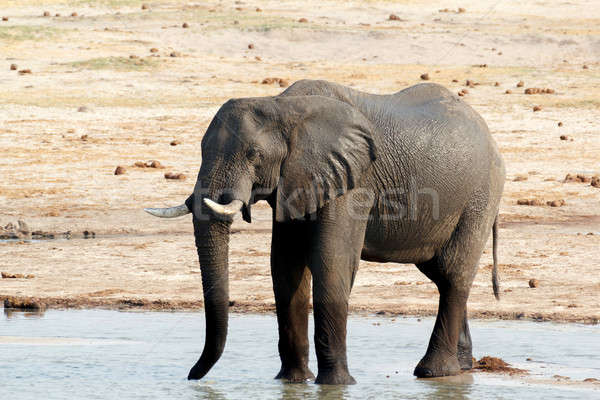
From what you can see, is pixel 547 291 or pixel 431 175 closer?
pixel 431 175

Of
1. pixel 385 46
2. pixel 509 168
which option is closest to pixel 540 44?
pixel 385 46

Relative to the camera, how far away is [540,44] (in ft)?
114

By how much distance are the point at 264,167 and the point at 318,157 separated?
379 mm

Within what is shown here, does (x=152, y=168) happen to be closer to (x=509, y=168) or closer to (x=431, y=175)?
(x=509, y=168)

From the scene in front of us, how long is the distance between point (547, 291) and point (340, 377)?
426 cm

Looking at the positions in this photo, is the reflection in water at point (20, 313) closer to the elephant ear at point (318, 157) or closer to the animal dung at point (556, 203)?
the elephant ear at point (318, 157)

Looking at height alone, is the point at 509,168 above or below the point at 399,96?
below

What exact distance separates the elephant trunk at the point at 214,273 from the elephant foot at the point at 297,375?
3.52 feet

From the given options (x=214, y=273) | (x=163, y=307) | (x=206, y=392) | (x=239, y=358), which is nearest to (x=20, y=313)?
(x=163, y=307)

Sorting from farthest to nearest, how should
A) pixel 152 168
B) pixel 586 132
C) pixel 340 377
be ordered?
1. pixel 586 132
2. pixel 152 168
3. pixel 340 377

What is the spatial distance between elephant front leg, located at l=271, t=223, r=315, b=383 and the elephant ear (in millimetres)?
369

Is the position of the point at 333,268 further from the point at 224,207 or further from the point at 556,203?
the point at 556,203

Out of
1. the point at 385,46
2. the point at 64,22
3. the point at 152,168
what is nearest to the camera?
the point at 152,168

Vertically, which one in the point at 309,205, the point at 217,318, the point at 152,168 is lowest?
the point at 152,168
